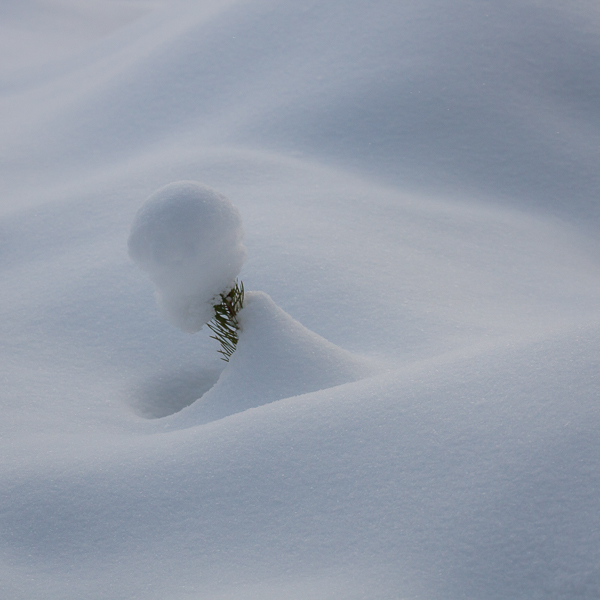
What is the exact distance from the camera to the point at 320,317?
2668 millimetres

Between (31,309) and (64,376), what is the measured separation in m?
0.57

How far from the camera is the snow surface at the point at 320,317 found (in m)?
1.39

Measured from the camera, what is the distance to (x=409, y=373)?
184 cm

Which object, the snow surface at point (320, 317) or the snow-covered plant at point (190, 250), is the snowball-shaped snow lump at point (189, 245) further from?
the snow surface at point (320, 317)

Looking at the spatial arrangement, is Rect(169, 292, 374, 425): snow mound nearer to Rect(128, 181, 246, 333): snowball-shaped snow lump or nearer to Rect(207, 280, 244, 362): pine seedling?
Rect(207, 280, 244, 362): pine seedling

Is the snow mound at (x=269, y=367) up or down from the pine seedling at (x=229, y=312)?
down

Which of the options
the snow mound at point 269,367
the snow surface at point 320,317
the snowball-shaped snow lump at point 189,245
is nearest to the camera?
the snow surface at point 320,317

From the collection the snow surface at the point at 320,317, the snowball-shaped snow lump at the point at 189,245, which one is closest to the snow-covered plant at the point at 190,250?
the snowball-shaped snow lump at the point at 189,245

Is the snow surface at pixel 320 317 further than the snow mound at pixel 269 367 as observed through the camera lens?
No

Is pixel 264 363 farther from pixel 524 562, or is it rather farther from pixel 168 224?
pixel 524 562

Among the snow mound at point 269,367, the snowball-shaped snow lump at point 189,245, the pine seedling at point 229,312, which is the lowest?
the snow mound at point 269,367

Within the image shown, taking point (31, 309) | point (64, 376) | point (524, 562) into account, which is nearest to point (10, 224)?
point (31, 309)

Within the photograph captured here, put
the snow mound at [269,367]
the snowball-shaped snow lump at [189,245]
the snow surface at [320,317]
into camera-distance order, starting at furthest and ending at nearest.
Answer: the snow mound at [269,367]
the snowball-shaped snow lump at [189,245]
the snow surface at [320,317]

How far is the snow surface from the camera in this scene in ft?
4.56
